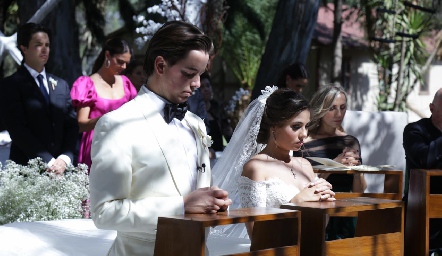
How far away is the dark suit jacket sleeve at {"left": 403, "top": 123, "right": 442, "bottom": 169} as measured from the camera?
6.14 meters

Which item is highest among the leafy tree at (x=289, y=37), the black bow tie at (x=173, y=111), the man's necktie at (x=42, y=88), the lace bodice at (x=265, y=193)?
the leafy tree at (x=289, y=37)

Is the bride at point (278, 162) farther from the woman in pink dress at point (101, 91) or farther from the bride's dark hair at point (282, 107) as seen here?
the woman in pink dress at point (101, 91)

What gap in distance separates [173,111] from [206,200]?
384mm

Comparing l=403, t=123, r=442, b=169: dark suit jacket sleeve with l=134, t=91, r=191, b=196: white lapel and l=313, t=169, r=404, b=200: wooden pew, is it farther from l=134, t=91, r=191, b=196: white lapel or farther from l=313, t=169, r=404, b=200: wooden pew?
l=134, t=91, r=191, b=196: white lapel

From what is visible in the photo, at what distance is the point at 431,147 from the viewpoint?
6141mm

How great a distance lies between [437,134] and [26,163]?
10.4 feet

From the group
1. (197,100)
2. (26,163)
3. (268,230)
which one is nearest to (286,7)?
(197,100)

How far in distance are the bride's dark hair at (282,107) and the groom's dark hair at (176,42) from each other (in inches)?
69.3

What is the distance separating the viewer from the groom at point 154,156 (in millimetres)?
2768

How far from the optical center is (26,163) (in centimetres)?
627

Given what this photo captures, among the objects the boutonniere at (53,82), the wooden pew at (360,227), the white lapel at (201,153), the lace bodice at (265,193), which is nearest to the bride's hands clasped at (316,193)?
the wooden pew at (360,227)

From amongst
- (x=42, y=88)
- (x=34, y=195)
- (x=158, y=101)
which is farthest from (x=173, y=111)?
(x=42, y=88)

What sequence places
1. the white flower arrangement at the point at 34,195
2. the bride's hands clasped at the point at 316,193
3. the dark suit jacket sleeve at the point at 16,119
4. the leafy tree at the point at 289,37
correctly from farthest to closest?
1. the leafy tree at the point at 289,37
2. the dark suit jacket sleeve at the point at 16,119
3. the white flower arrangement at the point at 34,195
4. the bride's hands clasped at the point at 316,193

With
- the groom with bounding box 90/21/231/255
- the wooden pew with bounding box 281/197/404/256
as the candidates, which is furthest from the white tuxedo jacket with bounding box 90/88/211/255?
the wooden pew with bounding box 281/197/404/256
